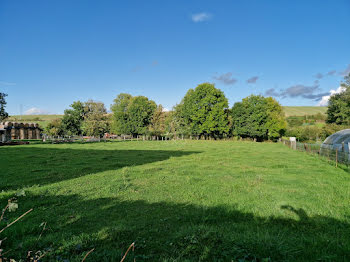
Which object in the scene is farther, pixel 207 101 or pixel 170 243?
pixel 207 101

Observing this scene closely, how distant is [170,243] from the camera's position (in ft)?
13.7

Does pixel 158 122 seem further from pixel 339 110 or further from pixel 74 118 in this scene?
pixel 339 110

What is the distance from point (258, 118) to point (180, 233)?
6299 cm

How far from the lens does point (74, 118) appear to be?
7675 centimetres

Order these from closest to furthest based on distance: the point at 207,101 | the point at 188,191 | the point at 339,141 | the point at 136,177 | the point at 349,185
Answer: the point at 188,191, the point at 349,185, the point at 136,177, the point at 339,141, the point at 207,101

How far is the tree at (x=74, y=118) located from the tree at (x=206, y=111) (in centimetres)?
3815

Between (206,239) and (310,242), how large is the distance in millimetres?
2123

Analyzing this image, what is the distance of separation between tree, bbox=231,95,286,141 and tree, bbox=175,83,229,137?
4241 millimetres

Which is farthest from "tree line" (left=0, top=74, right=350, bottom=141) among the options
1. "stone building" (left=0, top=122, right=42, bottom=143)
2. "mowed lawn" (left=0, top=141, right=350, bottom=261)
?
"mowed lawn" (left=0, top=141, right=350, bottom=261)

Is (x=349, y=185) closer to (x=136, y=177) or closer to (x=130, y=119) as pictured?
(x=136, y=177)

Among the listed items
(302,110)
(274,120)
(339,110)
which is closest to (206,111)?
(274,120)

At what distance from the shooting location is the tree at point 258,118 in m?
62.0

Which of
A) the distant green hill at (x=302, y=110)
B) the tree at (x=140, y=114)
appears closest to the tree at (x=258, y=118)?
the tree at (x=140, y=114)

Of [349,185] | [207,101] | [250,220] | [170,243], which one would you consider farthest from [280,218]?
[207,101]
